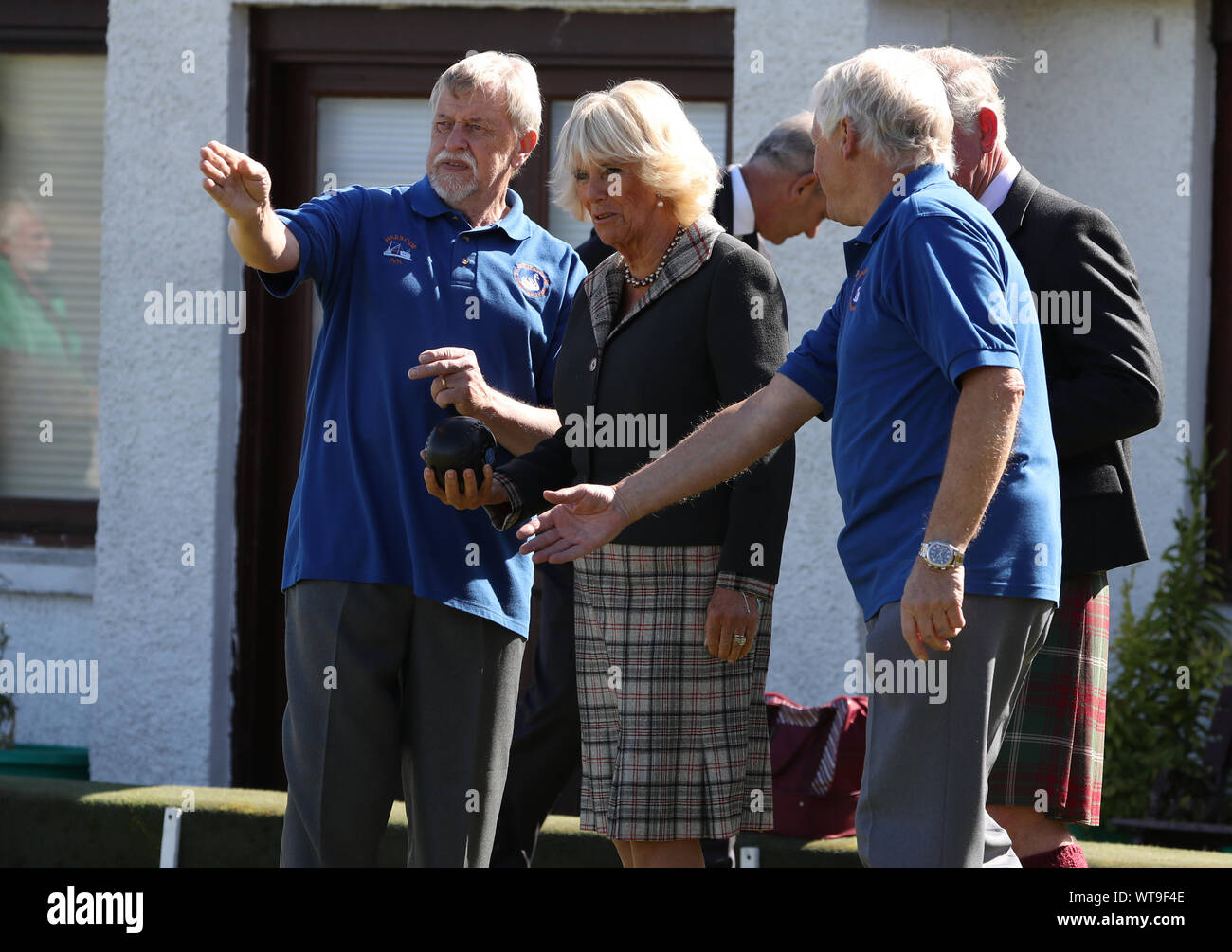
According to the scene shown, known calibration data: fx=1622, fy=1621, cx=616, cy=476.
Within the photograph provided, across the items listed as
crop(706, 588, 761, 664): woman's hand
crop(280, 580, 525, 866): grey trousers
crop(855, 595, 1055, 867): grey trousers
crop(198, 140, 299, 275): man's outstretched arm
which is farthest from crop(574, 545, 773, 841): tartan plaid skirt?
crop(198, 140, 299, 275): man's outstretched arm

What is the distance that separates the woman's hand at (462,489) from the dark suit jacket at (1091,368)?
3.63 feet

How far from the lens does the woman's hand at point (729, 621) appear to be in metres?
3.20

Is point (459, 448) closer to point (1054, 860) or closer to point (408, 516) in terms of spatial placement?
point (408, 516)

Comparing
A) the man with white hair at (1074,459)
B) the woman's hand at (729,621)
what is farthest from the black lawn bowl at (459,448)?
the man with white hair at (1074,459)

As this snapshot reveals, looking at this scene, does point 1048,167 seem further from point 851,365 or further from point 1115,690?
point 851,365

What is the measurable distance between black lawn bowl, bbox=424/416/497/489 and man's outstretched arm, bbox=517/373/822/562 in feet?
0.73

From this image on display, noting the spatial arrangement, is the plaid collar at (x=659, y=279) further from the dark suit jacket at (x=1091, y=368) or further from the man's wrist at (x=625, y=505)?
the dark suit jacket at (x=1091, y=368)

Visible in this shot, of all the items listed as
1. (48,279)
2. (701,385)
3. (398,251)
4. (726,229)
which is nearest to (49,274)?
(48,279)

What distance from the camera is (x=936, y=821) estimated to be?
103 inches

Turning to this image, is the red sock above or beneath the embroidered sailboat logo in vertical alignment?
beneath

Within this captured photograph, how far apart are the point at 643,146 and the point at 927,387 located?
2.96 feet

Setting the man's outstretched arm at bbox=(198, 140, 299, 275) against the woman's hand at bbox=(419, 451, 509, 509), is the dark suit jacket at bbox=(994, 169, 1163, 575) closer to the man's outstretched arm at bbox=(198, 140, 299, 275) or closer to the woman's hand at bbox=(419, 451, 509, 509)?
the woman's hand at bbox=(419, 451, 509, 509)

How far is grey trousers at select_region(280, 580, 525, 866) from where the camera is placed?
3.28 meters
